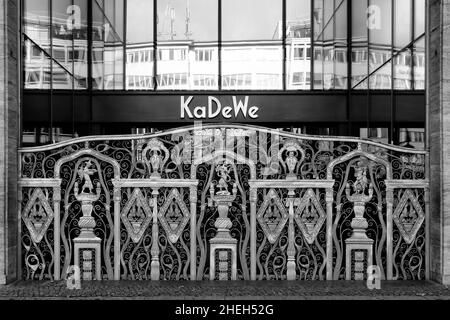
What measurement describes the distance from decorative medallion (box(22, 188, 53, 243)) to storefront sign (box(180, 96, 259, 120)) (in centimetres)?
1109

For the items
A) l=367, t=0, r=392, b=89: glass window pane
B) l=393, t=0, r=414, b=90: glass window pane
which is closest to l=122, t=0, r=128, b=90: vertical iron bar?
l=367, t=0, r=392, b=89: glass window pane

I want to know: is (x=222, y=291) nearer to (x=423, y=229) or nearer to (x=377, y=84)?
(x=423, y=229)

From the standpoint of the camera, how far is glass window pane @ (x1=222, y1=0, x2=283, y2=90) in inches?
735

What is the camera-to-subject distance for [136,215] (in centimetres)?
780

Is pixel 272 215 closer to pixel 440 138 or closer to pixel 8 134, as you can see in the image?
pixel 440 138

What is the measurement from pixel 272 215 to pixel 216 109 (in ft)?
36.3

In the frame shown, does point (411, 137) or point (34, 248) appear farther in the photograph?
point (411, 137)

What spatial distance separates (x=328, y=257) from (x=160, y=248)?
7.83ft

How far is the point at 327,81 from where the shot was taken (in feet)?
62.0

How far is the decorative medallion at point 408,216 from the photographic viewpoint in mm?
7832

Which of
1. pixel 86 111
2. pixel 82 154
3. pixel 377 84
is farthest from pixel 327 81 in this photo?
pixel 82 154

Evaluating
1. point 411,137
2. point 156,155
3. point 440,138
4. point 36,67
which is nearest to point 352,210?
point 440,138

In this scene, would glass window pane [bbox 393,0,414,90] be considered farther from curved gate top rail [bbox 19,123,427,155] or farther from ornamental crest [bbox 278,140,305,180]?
ornamental crest [bbox 278,140,305,180]

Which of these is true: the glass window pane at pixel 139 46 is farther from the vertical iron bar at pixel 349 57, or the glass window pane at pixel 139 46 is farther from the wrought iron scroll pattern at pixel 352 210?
the wrought iron scroll pattern at pixel 352 210
